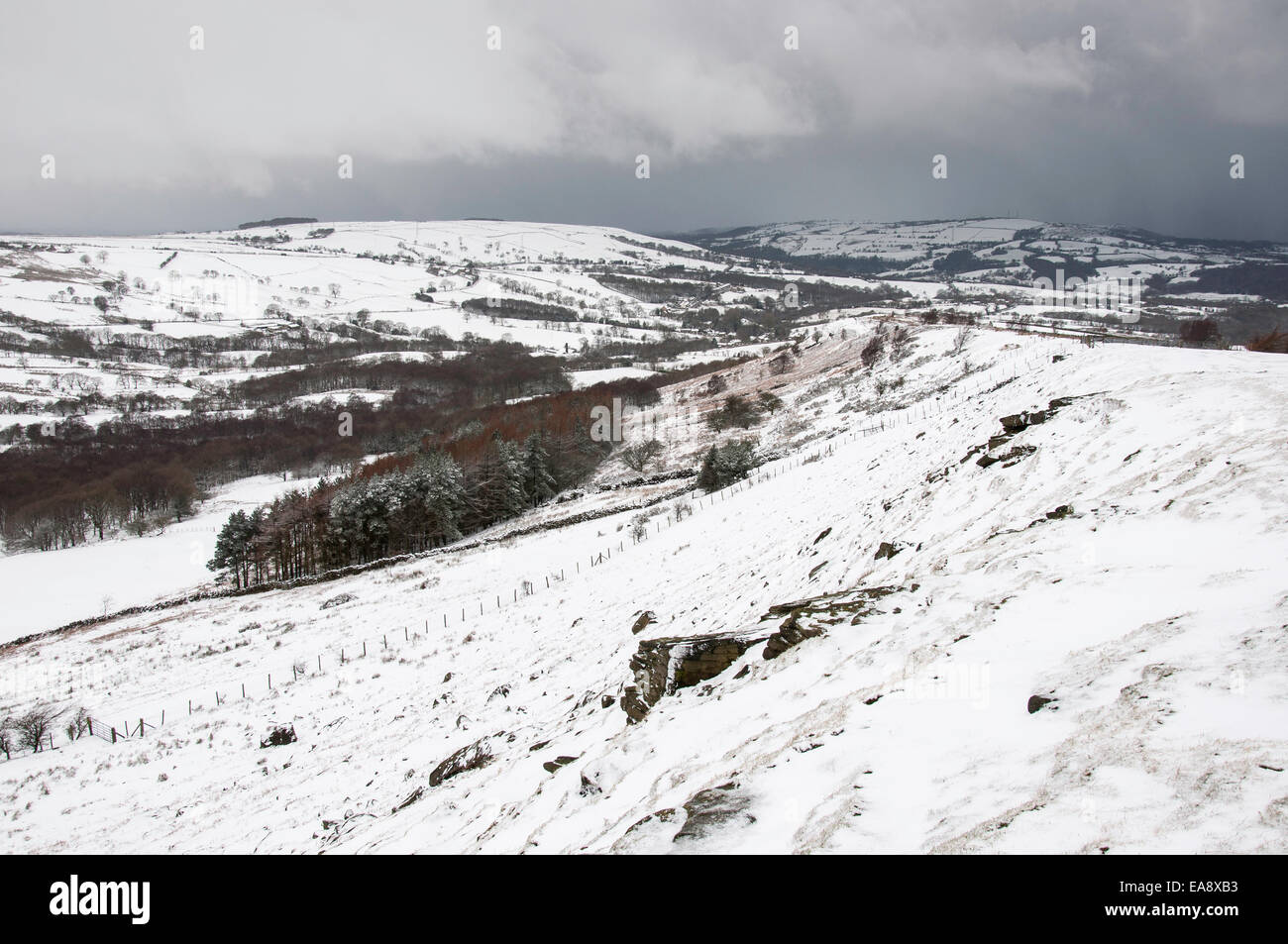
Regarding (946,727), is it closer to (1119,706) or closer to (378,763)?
(1119,706)

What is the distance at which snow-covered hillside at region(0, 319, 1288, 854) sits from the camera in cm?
552

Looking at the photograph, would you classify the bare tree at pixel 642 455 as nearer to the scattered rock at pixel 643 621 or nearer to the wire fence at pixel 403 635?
the wire fence at pixel 403 635

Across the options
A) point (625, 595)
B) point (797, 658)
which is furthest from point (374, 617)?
point (797, 658)

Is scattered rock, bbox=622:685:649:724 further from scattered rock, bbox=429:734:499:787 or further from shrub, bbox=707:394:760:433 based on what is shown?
shrub, bbox=707:394:760:433

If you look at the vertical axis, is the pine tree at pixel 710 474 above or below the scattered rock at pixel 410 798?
above

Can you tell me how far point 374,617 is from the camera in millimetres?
29500

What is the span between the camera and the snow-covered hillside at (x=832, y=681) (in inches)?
217

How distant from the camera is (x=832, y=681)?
8875 millimetres

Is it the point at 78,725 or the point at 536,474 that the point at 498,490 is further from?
the point at 78,725

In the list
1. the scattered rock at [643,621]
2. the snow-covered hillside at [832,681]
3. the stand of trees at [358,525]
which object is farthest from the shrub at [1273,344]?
the stand of trees at [358,525]

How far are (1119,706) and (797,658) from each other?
4529mm

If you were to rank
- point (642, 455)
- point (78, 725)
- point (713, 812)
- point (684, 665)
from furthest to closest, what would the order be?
point (642, 455) → point (78, 725) → point (684, 665) → point (713, 812)

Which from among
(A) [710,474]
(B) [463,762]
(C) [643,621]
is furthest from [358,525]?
(B) [463,762]

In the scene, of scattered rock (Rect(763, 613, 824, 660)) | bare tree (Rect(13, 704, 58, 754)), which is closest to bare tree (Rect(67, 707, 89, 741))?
bare tree (Rect(13, 704, 58, 754))
